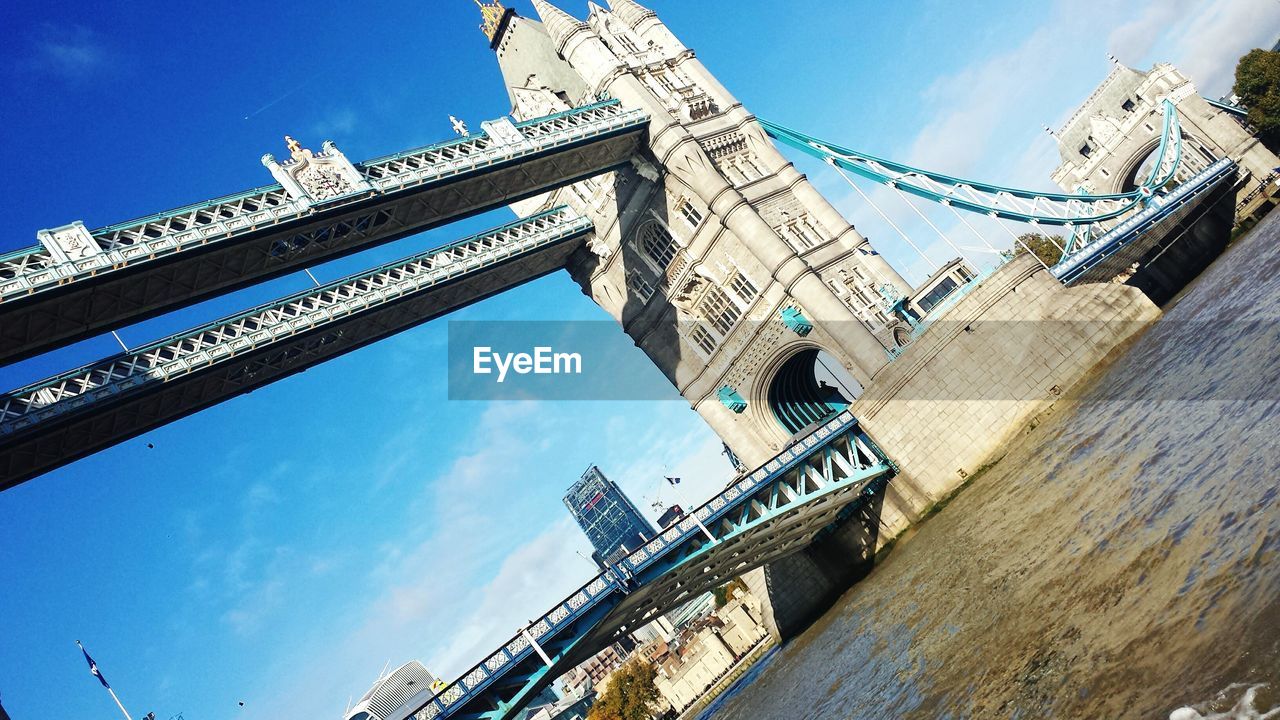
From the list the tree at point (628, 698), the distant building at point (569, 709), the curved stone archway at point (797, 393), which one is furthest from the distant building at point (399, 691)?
the curved stone archway at point (797, 393)

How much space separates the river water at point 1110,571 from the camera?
10508 millimetres

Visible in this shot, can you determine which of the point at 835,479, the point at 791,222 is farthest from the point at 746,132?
the point at 835,479

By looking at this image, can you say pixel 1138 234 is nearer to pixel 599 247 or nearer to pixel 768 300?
pixel 768 300

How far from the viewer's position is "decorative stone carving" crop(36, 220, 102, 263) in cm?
2799

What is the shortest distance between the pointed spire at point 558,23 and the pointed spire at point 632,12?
298 cm

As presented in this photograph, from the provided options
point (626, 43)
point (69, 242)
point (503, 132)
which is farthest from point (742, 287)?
point (69, 242)

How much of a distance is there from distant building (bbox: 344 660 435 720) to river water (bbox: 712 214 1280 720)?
121m

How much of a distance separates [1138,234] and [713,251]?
904 inches

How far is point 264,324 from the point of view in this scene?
35281mm

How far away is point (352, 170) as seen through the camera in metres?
35.5

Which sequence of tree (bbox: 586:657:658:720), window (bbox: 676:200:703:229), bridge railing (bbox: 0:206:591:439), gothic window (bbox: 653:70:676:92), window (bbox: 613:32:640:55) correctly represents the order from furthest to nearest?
tree (bbox: 586:657:658:720) < window (bbox: 613:32:640:55) < gothic window (bbox: 653:70:676:92) < window (bbox: 676:200:703:229) < bridge railing (bbox: 0:206:591:439)

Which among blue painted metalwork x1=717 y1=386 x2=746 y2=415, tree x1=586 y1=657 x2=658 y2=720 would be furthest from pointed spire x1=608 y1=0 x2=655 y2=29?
tree x1=586 y1=657 x2=658 y2=720

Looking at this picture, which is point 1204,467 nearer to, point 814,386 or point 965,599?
point 965,599

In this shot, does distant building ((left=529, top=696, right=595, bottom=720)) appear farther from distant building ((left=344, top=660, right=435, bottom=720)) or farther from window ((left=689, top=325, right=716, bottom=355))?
window ((left=689, top=325, right=716, bottom=355))
